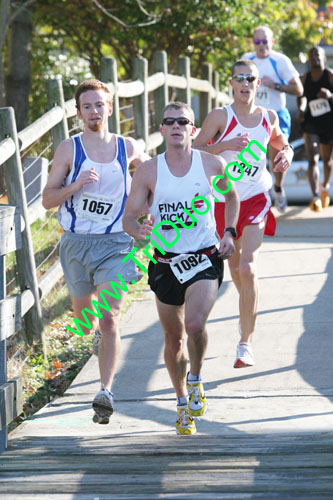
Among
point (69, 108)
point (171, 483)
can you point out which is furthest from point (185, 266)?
point (69, 108)

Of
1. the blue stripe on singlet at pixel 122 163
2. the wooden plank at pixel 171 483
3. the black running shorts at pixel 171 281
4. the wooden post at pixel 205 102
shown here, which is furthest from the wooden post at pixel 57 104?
the wooden post at pixel 205 102

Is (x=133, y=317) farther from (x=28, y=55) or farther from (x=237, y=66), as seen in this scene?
(x=28, y=55)

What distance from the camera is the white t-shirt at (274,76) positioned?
977 cm

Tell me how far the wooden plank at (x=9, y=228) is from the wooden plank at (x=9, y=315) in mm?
278

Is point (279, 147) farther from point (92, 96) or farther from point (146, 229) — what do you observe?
point (146, 229)

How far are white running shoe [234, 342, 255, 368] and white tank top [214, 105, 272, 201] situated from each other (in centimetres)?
102

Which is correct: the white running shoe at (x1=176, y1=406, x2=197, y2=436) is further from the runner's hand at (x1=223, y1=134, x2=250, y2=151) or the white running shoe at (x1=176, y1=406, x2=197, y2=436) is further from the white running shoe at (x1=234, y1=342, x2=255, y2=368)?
the runner's hand at (x1=223, y1=134, x2=250, y2=151)

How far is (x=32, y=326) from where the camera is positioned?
271 inches

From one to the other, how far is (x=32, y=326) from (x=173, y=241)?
6.93ft

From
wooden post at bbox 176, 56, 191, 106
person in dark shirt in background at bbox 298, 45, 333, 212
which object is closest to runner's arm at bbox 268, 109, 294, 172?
person in dark shirt in background at bbox 298, 45, 333, 212

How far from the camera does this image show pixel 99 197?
568cm

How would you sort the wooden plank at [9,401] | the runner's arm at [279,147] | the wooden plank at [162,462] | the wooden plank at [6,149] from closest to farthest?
the wooden plank at [162,462], the wooden plank at [9,401], the wooden plank at [6,149], the runner's arm at [279,147]

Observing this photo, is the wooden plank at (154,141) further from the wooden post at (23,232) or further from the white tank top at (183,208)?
the white tank top at (183,208)

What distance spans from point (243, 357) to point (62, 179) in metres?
1.74
